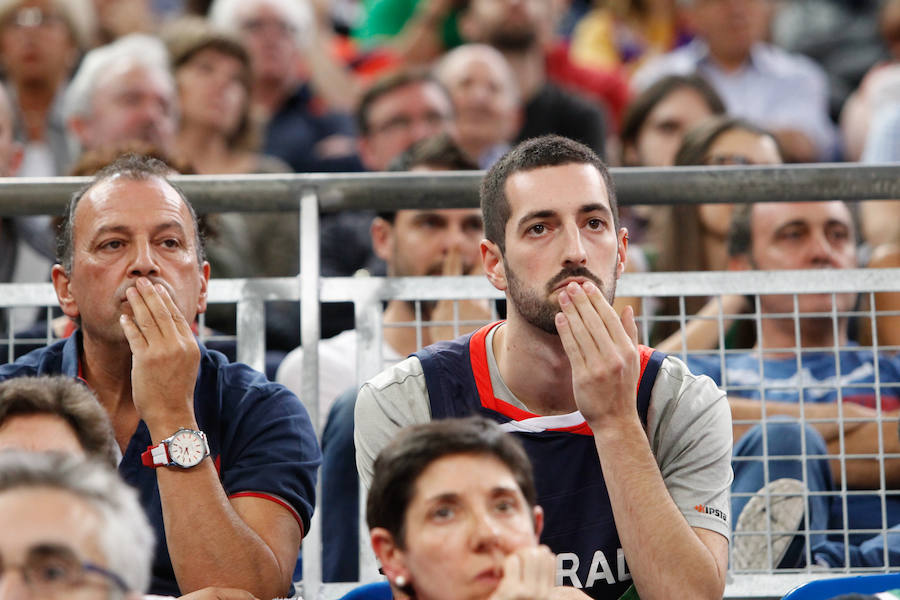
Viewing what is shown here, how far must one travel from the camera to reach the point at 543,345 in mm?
3156

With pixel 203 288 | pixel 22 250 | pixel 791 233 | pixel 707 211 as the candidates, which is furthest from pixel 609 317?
pixel 22 250

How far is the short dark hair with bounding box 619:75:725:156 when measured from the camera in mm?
6422

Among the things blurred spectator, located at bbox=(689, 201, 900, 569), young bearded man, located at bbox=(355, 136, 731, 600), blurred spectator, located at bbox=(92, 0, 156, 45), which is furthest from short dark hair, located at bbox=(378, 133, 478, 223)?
blurred spectator, located at bbox=(92, 0, 156, 45)

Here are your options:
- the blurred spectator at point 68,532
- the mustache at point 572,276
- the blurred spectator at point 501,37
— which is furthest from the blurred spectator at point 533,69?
the blurred spectator at point 68,532

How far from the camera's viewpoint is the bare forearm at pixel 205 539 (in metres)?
2.89

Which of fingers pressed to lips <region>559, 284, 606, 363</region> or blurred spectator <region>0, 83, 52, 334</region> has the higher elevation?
blurred spectator <region>0, 83, 52, 334</region>

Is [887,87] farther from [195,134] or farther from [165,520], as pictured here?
[165,520]

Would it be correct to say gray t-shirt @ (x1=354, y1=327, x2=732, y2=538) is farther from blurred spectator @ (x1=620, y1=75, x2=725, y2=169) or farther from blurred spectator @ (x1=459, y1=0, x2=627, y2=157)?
blurred spectator @ (x1=459, y1=0, x2=627, y2=157)

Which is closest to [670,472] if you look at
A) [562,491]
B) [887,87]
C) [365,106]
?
[562,491]

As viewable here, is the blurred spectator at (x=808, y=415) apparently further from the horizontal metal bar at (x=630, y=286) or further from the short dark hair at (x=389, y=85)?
the short dark hair at (x=389, y=85)

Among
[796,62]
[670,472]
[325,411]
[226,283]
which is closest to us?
[670,472]

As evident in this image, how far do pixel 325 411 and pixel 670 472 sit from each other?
1501 millimetres

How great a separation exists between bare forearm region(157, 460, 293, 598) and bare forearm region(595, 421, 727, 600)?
31.9 inches

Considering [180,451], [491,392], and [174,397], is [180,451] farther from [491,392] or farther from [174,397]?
[491,392]
